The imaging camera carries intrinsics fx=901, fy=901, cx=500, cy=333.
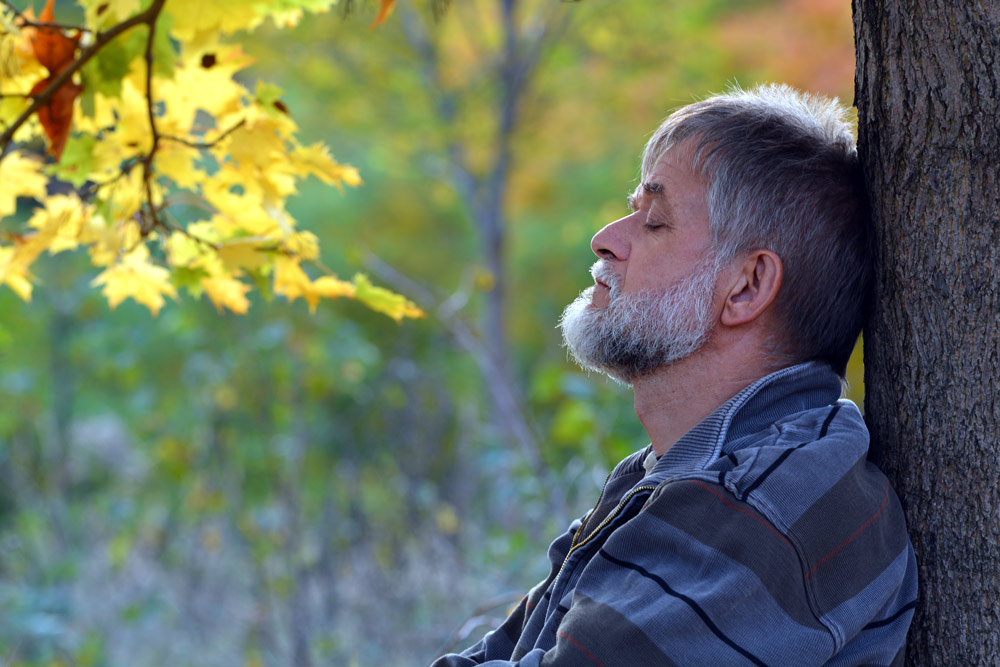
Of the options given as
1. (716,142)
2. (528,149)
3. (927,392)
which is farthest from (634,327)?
(528,149)

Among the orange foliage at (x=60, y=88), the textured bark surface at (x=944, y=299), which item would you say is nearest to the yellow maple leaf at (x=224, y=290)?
the orange foliage at (x=60, y=88)

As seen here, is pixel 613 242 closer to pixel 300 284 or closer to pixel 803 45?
pixel 300 284

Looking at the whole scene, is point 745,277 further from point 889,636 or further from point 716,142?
point 889,636

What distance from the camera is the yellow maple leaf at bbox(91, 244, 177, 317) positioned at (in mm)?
1820

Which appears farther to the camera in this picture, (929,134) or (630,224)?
(630,224)

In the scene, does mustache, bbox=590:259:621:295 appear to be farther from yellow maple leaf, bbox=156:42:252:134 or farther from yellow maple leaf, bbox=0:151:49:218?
yellow maple leaf, bbox=0:151:49:218

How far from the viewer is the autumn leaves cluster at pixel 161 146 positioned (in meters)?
1.51

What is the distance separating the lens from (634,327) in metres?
1.49

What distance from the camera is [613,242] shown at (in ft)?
5.10

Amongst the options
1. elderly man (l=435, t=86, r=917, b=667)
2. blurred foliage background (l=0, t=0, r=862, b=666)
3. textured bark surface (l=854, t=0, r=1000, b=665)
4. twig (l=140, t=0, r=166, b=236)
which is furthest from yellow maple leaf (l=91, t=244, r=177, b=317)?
textured bark surface (l=854, t=0, r=1000, b=665)

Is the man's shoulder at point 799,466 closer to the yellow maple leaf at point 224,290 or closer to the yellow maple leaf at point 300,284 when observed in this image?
the yellow maple leaf at point 300,284

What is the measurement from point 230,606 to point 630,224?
3.68 metres

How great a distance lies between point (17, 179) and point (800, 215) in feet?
4.75

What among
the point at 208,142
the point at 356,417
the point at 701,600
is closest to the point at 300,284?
the point at 208,142
